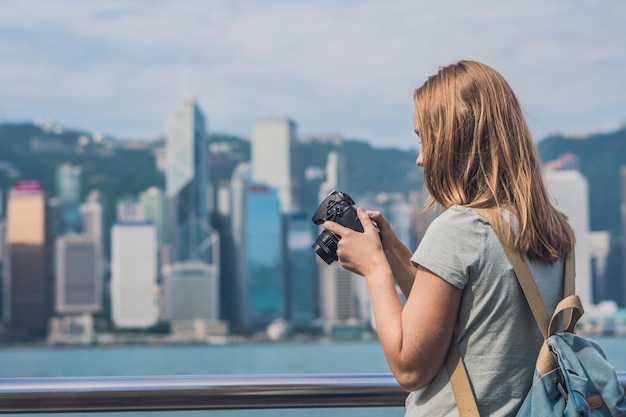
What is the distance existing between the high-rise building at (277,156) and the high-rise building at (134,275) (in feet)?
44.0

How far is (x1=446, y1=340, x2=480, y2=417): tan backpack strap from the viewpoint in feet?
4.10

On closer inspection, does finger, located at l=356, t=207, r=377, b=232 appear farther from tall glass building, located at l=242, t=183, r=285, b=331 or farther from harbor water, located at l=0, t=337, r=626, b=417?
tall glass building, located at l=242, t=183, r=285, b=331

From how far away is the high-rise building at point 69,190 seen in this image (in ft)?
294

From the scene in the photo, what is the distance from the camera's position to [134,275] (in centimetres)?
8488

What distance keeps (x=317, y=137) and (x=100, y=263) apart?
28658 millimetres

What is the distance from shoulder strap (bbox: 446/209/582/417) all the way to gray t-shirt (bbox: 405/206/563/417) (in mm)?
11

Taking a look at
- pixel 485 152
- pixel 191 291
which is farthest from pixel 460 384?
pixel 191 291

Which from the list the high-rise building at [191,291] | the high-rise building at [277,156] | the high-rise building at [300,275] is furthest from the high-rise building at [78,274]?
the high-rise building at [277,156]

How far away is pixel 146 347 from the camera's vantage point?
274 ft

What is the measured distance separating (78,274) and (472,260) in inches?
3398

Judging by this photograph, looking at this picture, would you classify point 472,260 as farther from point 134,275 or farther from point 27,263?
point 27,263

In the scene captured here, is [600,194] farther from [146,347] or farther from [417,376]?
[417,376]

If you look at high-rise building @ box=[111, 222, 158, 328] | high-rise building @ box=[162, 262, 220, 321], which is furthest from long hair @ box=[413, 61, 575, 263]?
high-rise building @ box=[111, 222, 158, 328]

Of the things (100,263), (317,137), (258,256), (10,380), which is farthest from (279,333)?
(10,380)
